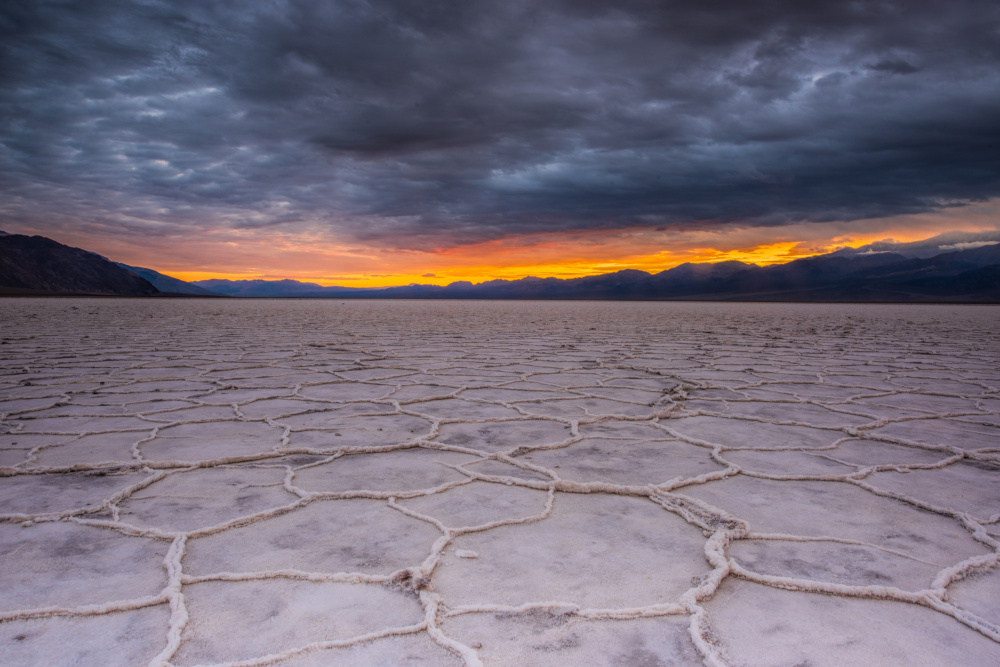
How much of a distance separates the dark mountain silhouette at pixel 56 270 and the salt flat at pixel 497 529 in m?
62.4

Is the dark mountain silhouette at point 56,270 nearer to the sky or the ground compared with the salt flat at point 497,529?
nearer to the sky

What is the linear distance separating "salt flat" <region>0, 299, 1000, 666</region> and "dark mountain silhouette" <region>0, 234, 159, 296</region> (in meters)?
62.4

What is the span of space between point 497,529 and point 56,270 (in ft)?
249

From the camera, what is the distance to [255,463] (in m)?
1.84

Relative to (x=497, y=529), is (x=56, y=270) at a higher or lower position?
higher

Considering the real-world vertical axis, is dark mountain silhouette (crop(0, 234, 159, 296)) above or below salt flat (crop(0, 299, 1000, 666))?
above

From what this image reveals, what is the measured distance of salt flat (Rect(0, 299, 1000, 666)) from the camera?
906 mm

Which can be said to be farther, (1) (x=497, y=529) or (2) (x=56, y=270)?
(2) (x=56, y=270)

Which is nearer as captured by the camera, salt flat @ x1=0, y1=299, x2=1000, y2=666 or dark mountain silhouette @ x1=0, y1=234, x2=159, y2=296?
salt flat @ x1=0, y1=299, x2=1000, y2=666

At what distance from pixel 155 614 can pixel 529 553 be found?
0.70m

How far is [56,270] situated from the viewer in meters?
60.0

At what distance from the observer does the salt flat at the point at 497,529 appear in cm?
91

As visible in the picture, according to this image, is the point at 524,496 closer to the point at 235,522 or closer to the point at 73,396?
the point at 235,522

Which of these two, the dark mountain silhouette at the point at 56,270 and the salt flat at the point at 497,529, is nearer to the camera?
the salt flat at the point at 497,529
